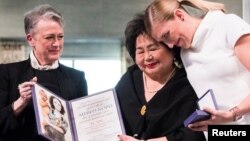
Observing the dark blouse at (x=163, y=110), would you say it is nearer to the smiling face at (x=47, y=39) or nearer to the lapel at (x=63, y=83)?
the lapel at (x=63, y=83)

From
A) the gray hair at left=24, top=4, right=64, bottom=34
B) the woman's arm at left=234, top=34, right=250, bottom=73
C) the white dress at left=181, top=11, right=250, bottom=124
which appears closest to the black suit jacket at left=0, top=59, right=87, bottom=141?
the gray hair at left=24, top=4, right=64, bottom=34

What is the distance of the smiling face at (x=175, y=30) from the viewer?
62.9 inches

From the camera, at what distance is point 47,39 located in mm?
1880

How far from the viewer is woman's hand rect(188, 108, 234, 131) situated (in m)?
1.42

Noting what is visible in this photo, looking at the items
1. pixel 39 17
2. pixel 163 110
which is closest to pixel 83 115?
pixel 163 110

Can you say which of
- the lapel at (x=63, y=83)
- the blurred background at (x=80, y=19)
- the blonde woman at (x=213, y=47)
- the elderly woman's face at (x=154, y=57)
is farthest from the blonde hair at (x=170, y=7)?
the blurred background at (x=80, y=19)

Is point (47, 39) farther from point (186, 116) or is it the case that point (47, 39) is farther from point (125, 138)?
point (186, 116)

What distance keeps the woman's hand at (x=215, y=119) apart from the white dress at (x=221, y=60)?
0.27ft

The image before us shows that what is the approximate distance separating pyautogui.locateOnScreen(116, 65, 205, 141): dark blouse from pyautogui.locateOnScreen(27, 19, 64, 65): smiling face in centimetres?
33

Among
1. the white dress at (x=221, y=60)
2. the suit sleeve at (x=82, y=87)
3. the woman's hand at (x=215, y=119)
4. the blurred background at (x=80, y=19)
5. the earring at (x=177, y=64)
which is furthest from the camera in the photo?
the blurred background at (x=80, y=19)

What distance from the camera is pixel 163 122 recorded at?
170 cm

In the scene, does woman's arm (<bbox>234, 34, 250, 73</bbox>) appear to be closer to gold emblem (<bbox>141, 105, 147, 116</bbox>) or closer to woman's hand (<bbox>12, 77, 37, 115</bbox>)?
gold emblem (<bbox>141, 105, 147, 116</bbox>)

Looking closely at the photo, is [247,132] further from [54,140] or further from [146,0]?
[146,0]

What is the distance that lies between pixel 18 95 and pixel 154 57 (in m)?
0.54
